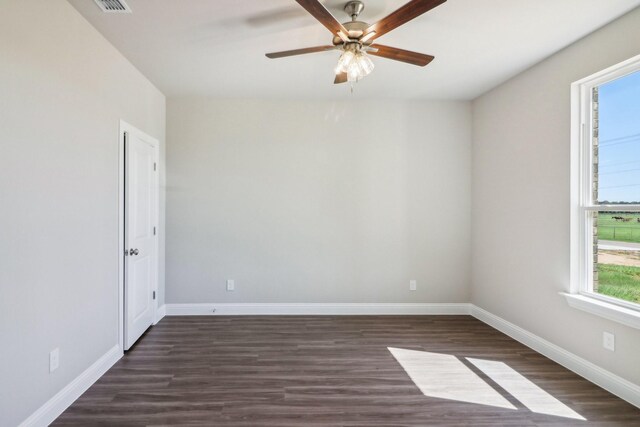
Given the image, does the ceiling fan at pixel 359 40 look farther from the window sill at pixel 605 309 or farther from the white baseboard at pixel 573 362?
the white baseboard at pixel 573 362

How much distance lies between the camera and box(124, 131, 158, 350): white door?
2.99 m

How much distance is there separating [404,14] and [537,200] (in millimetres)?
2257

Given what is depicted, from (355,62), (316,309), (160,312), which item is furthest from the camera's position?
(316,309)

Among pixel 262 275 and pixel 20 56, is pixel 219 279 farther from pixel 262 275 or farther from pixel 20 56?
pixel 20 56

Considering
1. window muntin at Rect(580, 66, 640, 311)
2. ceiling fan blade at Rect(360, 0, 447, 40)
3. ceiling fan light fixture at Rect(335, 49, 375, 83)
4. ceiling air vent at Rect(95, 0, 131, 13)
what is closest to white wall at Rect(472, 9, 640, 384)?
window muntin at Rect(580, 66, 640, 311)

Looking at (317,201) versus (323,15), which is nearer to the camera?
(323,15)

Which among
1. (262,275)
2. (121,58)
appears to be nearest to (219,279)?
(262,275)

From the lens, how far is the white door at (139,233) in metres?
2.99

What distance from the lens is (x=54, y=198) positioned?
2.06 m

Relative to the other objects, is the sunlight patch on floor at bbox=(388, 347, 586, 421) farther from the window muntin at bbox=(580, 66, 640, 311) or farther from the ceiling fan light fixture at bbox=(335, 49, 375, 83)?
the ceiling fan light fixture at bbox=(335, 49, 375, 83)

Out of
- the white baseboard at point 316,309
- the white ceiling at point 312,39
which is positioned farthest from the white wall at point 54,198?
the white baseboard at point 316,309

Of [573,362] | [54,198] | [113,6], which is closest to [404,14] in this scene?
[113,6]

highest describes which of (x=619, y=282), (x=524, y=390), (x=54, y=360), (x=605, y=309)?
(x=619, y=282)

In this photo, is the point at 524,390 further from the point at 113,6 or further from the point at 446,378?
the point at 113,6
